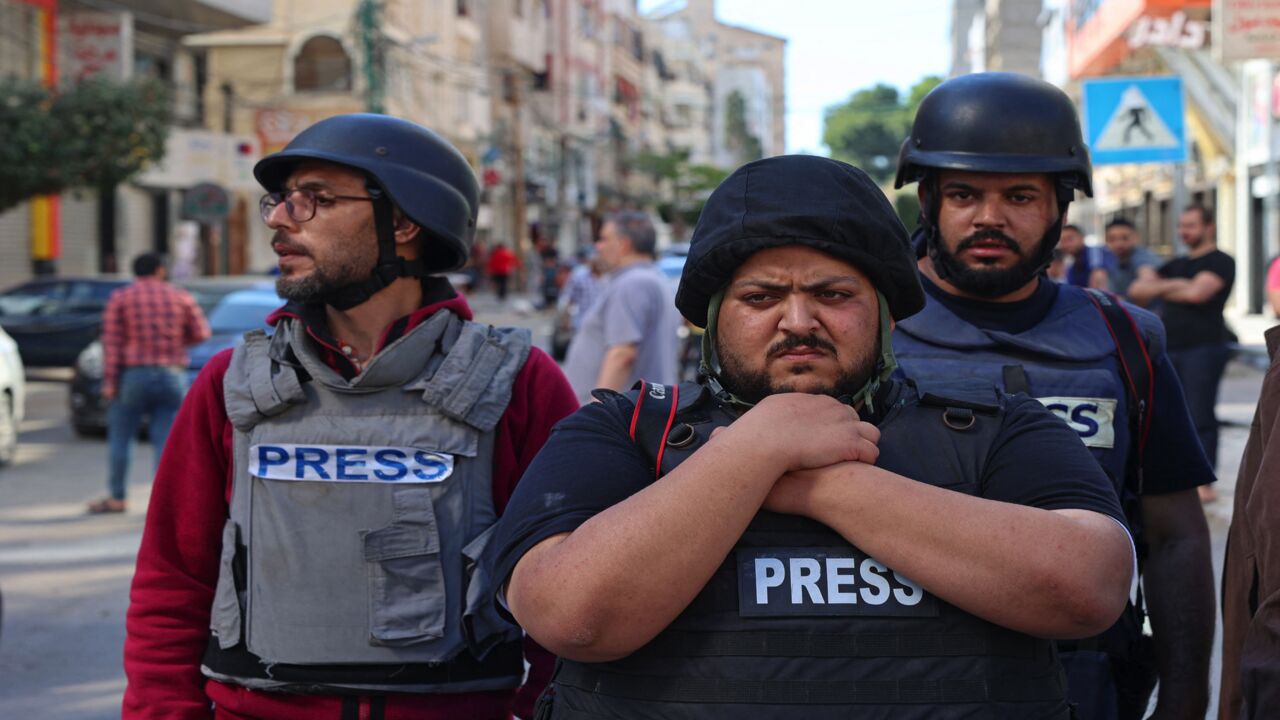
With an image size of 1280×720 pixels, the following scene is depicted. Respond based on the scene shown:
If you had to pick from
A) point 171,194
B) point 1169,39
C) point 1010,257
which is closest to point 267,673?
point 1010,257

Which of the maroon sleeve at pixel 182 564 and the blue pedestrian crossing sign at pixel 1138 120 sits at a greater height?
the blue pedestrian crossing sign at pixel 1138 120

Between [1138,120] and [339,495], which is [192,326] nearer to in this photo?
[1138,120]

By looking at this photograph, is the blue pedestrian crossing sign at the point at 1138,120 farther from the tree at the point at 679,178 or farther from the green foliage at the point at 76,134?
the tree at the point at 679,178

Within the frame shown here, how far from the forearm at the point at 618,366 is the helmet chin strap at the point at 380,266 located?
452 centimetres

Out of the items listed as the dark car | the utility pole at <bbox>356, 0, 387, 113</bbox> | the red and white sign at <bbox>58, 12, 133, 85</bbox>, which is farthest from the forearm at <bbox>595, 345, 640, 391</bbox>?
the utility pole at <bbox>356, 0, 387, 113</bbox>

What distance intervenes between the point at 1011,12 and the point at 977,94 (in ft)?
216

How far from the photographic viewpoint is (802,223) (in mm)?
2123

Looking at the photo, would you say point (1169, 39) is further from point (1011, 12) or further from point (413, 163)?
point (1011, 12)

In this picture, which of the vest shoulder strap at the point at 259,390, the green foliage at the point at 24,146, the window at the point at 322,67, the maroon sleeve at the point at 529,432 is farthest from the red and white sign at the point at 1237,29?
the window at the point at 322,67

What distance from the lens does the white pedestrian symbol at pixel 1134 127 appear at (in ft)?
44.0

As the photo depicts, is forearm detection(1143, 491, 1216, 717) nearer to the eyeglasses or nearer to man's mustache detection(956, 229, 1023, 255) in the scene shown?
man's mustache detection(956, 229, 1023, 255)

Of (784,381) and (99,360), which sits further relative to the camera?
(99,360)

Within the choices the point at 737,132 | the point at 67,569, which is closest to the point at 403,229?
the point at 67,569

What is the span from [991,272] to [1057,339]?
7.7 inches
